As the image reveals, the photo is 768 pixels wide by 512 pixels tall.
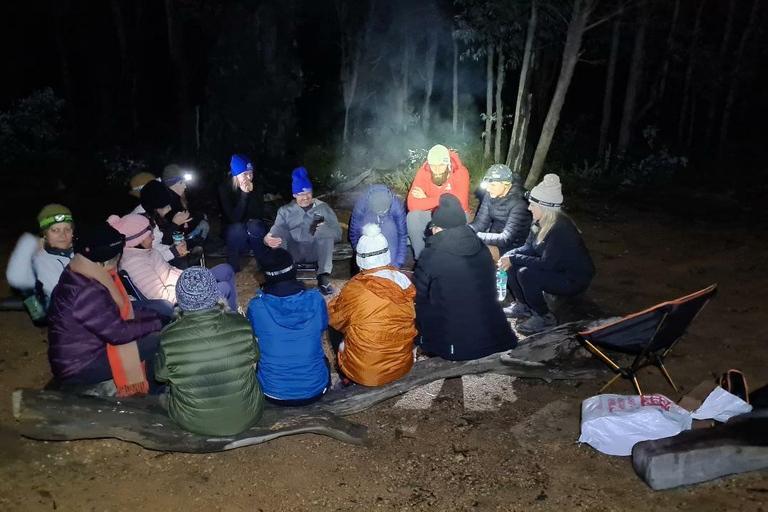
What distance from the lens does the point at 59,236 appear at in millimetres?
4852

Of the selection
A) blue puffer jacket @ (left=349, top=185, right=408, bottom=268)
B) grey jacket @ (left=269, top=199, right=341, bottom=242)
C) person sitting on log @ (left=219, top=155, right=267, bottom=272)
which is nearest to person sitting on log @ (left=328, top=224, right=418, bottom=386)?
blue puffer jacket @ (left=349, top=185, right=408, bottom=268)

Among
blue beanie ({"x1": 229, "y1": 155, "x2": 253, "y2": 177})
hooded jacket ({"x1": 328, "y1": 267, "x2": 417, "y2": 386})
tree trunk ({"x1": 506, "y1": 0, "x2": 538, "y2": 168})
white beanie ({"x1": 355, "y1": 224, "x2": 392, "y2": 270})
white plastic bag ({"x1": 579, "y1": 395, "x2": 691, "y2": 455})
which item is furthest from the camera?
tree trunk ({"x1": 506, "y1": 0, "x2": 538, "y2": 168})

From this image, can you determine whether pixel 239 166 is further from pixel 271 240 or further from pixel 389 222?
pixel 389 222

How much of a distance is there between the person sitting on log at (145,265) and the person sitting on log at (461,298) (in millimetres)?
2121

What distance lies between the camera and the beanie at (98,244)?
151 inches

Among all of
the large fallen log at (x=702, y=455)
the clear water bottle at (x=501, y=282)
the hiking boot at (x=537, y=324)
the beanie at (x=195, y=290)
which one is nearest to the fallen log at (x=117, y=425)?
the beanie at (x=195, y=290)

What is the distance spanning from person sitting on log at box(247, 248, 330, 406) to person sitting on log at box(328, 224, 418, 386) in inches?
9.1

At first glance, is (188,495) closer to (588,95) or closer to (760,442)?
(760,442)

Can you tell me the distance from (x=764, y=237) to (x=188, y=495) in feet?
28.3

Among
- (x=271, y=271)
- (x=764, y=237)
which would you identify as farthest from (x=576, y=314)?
(x=764, y=237)

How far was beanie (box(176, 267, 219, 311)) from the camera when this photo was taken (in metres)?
3.39

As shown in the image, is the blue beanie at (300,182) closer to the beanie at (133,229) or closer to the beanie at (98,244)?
the beanie at (133,229)

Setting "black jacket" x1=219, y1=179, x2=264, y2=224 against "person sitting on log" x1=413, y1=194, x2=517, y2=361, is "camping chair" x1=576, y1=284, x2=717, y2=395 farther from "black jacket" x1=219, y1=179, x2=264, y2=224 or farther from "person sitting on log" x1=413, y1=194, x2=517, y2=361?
"black jacket" x1=219, y1=179, x2=264, y2=224

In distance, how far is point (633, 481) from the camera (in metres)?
3.53
